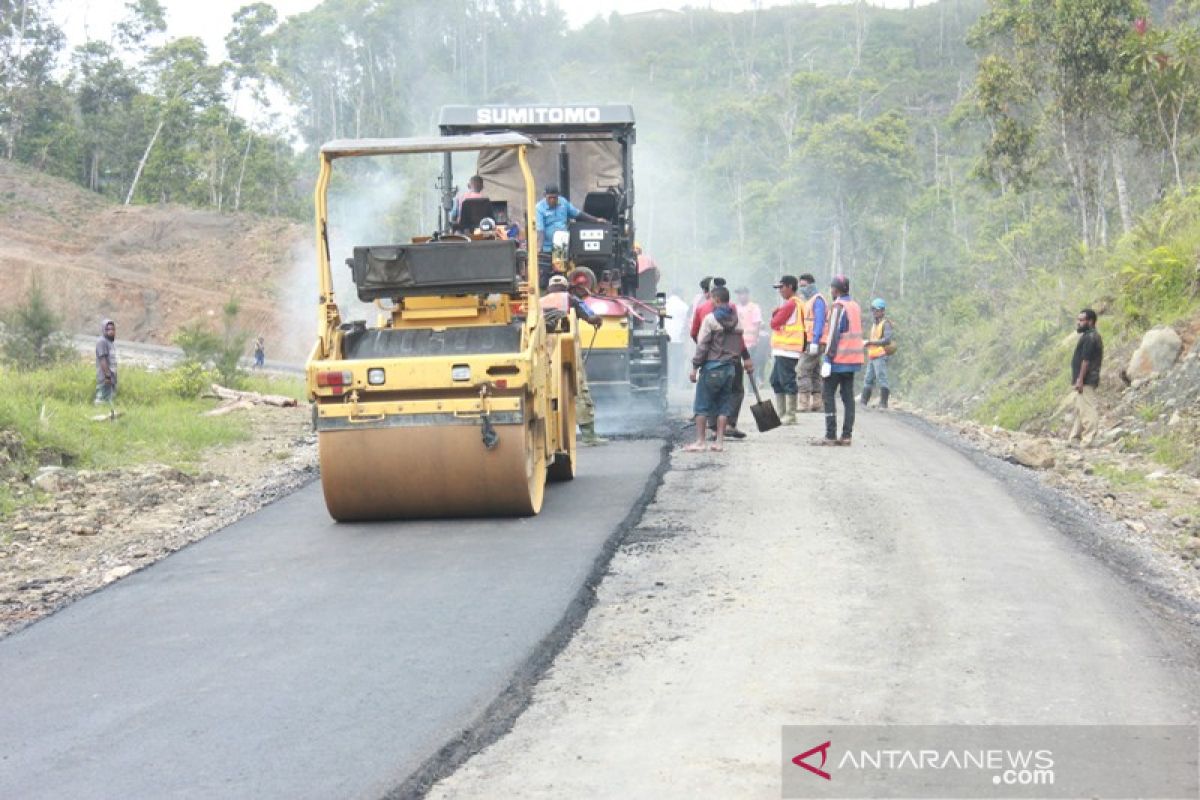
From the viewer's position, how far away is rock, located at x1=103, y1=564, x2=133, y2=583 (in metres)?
9.90

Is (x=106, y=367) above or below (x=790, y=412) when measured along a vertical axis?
above

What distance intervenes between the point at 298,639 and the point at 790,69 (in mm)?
72451

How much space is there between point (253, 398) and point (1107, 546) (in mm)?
15696

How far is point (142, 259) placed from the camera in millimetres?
52094

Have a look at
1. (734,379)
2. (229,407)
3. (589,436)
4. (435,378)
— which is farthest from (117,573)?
(229,407)

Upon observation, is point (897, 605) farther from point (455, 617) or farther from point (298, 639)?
point (298, 639)

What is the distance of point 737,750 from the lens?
5.75 metres

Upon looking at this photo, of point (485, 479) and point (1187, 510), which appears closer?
A: point (485, 479)

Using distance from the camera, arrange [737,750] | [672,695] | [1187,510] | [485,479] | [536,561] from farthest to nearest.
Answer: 1. [1187,510]
2. [485,479]
3. [536,561]
4. [672,695]
5. [737,750]

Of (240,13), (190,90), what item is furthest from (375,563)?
(240,13)

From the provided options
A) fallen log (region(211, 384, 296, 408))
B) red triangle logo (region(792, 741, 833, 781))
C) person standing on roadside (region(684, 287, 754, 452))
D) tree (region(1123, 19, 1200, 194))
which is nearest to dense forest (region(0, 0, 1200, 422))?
tree (region(1123, 19, 1200, 194))

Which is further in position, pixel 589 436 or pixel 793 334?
pixel 793 334

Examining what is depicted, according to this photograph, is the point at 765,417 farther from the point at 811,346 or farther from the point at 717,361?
the point at 811,346

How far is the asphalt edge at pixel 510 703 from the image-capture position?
5.56 meters
